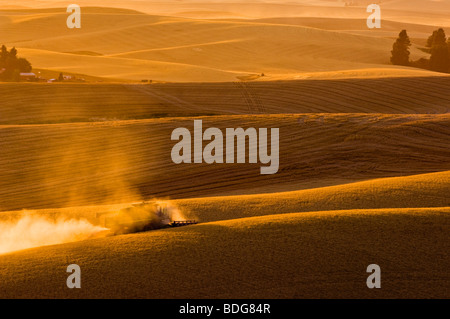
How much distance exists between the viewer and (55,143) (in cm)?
3453

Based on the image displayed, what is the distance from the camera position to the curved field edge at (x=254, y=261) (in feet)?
41.6

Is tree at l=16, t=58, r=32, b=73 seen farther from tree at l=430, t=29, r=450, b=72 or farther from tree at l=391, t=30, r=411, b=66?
tree at l=430, t=29, r=450, b=72

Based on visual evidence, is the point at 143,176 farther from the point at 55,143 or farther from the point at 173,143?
the point at 55,143

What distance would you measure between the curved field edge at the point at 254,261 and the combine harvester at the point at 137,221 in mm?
618

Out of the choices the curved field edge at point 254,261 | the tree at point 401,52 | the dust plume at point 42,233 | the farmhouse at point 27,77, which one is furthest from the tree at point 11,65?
the tree at point 401,52

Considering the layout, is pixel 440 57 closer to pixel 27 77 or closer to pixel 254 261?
pixel 27 77

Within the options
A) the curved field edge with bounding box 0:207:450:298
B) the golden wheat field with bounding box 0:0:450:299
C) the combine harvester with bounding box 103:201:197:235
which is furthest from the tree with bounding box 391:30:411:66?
the combine harvester with bounding box 103:201:197:235

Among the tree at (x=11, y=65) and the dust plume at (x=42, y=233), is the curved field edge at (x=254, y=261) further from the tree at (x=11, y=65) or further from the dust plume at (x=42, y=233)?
the tree at (x=11, y=65)

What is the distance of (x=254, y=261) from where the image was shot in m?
13.8

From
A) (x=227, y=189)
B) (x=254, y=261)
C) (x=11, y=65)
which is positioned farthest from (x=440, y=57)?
(x=254, y=261)

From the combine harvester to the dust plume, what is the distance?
18.9 inches

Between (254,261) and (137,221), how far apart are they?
382cm
